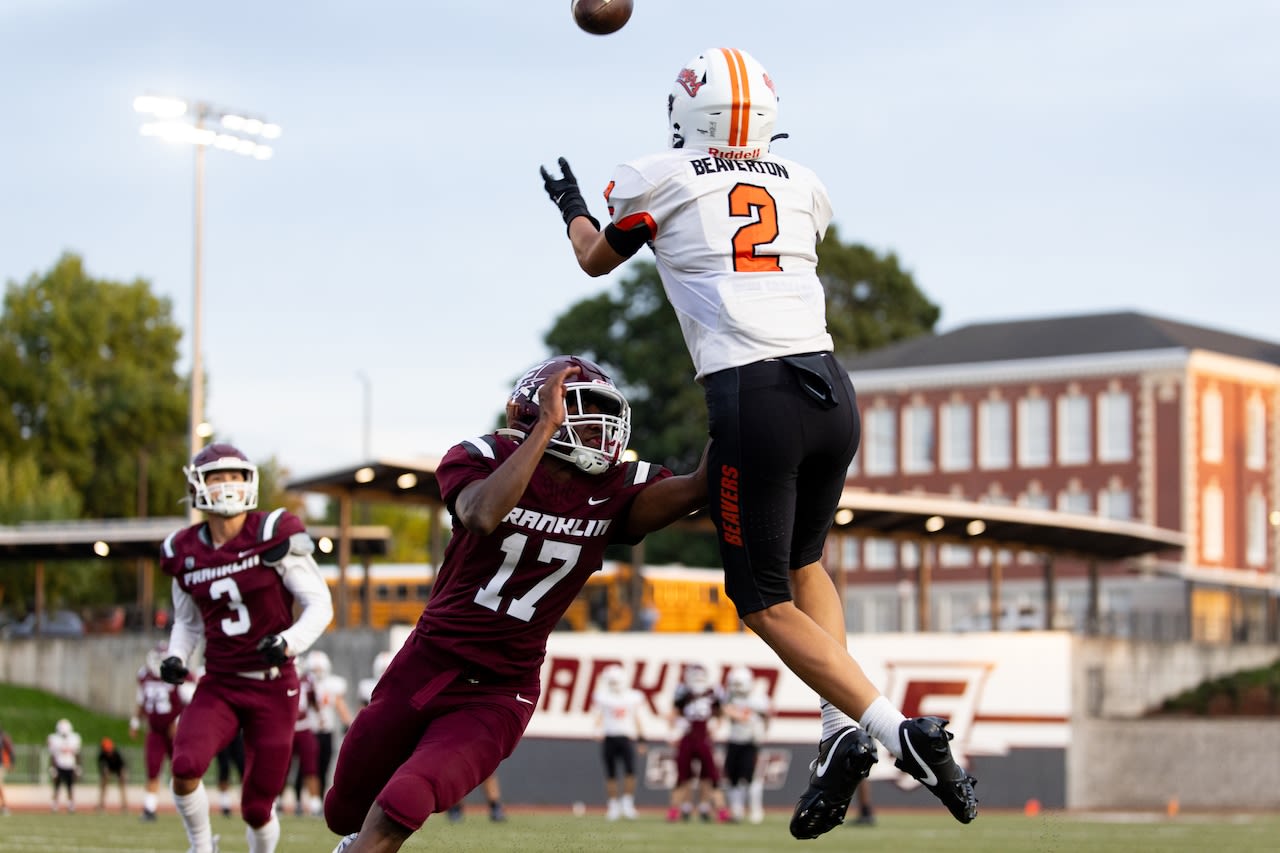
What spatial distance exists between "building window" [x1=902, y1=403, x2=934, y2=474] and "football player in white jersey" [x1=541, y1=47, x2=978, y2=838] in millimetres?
67774

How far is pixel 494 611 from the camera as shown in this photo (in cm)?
771

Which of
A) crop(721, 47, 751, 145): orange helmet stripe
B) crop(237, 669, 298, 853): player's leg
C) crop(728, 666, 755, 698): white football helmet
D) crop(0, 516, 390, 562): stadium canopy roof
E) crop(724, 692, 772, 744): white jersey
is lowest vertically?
crop(724, 692, 772, 744): white jersey

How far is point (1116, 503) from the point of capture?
70875 millimetres

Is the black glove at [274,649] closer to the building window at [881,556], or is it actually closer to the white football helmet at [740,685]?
the white football helmet at [740,685]

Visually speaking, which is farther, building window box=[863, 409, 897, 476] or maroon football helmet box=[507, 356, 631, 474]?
building window box=[863, 409, 897, 476]

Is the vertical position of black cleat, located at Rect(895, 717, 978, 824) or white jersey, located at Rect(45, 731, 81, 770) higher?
black cleat, located at Rect(895, 717, 978, 824)

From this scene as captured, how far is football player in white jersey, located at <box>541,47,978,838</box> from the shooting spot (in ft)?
24.0

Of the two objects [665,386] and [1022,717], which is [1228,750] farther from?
[665,386]

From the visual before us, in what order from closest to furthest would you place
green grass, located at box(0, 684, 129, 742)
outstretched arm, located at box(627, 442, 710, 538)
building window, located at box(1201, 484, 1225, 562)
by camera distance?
outstretched arm, located at box(627, 442, 710, 538)
green grass, located at box(0, 684, 129, 742)
building window, located at box(1201, 484, 1225, 562)

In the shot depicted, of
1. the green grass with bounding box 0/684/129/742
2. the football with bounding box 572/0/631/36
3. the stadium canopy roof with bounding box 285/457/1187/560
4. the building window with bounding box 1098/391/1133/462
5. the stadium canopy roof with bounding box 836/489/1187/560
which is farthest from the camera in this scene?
the building window with bounding box 1098/391/1133/462

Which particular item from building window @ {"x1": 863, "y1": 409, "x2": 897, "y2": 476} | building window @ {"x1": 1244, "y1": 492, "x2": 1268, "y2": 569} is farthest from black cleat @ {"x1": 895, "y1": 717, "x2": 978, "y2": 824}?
building window @ {"x1": 863, "y1": 409, "x2": 897, "y2": 476}

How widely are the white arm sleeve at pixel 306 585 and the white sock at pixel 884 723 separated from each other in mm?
4284

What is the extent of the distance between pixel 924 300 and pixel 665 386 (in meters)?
13.9

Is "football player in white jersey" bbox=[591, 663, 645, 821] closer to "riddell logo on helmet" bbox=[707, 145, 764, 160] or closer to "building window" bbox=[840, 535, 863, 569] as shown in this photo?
"riddell logo on helmet" bbox=[707, 145, 764, 160]
